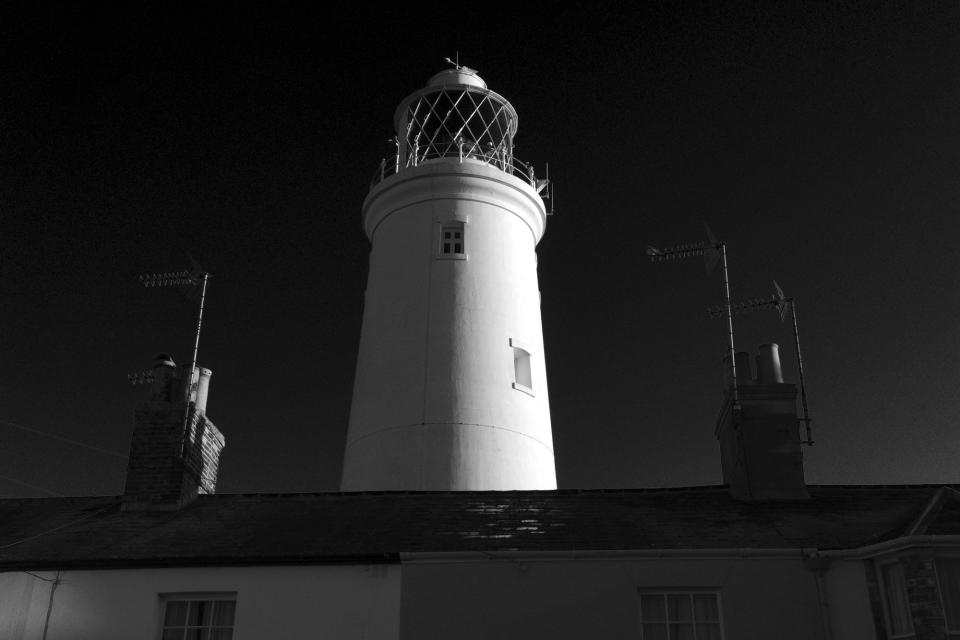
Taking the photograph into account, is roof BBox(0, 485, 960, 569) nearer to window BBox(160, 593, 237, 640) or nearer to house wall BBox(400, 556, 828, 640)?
house wall BBox(400, 556, 828, 640)

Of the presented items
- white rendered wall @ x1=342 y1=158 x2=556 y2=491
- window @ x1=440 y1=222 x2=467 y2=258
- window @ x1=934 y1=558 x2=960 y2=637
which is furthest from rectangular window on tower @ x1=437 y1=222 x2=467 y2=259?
window @ x1=934 y1=558 x2=960 y2=637

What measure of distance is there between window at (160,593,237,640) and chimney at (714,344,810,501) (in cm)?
814

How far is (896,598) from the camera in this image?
14.3 m

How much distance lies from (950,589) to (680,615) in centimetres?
345

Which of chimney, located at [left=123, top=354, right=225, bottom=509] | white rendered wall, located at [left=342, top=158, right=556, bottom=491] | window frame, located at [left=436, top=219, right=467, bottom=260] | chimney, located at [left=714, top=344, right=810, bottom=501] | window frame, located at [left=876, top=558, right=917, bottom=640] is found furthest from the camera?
window frame, located at [left=436, top=219, right=467, bottom=260]

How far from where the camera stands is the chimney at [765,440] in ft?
58.1

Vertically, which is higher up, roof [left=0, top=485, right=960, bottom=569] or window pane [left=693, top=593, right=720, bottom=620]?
roof [left=0, top=485, right=960, bottom=569]

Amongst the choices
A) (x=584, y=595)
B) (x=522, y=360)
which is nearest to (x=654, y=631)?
(x=584, y=595)

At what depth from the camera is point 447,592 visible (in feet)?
49.6

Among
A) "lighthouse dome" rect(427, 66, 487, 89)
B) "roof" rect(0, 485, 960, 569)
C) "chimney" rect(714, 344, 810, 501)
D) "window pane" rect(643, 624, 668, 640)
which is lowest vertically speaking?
"window pane" rect(643, 624, 668, 640)

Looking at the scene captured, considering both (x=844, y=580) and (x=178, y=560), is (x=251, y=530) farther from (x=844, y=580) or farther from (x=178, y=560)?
(x=844, y=580)

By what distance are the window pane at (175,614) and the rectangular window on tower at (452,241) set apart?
11605mm

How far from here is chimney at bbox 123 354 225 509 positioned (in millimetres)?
18297

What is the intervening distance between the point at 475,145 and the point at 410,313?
5586 millimetres
